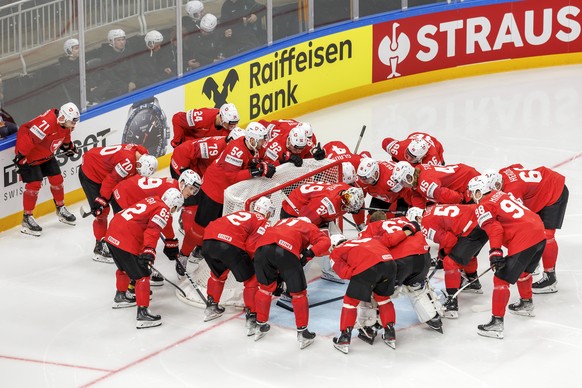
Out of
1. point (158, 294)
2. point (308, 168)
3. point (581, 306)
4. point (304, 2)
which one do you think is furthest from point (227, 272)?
point (304, 2)

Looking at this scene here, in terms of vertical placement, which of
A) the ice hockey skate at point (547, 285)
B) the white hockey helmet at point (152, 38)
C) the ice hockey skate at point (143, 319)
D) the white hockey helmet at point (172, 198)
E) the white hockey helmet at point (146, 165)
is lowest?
the ice hockey skate at point (143, 319)

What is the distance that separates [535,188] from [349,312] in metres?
2.18

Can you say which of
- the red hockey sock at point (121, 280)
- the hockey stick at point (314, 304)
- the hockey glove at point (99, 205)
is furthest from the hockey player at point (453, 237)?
the hockey glove at point (99, 205)

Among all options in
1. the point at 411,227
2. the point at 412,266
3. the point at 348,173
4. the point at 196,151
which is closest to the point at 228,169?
the point at 196,151

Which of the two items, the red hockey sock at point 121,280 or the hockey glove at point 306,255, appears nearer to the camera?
the hockey glove at point 306,255

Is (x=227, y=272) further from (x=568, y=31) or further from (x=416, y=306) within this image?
(x=568, y=31)

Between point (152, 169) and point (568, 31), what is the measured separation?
25.7 feet

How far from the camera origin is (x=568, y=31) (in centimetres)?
1728

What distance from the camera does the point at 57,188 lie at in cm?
1282

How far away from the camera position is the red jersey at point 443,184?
1145cm

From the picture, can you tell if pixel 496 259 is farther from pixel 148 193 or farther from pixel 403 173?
pixel 148 193

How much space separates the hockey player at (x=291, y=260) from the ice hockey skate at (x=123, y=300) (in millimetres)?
1306

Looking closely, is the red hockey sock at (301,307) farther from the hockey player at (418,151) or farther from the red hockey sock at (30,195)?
the red hockey sock at (30,195)

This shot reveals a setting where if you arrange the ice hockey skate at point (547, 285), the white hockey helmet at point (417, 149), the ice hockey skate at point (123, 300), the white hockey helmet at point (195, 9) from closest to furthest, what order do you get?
the ice hockey skate at point (123, 300), the ice hockey skate at point (547, 285), the white hockey helmet at point (417, 149), the white hockey helmet at point (195, 9)
